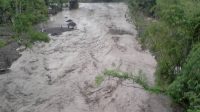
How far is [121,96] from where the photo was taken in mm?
21766

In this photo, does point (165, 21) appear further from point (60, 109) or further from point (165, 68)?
point (60, 109)

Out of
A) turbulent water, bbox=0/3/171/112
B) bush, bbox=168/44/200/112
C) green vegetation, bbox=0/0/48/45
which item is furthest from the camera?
green vegetation, bbox=0/0/48/45

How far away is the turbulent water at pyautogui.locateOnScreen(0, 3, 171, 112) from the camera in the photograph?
20359mm

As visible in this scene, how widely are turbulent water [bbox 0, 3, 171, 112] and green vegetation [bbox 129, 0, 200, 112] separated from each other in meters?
2.55

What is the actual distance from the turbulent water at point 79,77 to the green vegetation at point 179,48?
100 inches

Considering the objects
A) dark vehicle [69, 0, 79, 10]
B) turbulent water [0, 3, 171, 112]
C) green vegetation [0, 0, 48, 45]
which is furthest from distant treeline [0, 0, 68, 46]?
dark vehicle [69, 0, 79, 10]

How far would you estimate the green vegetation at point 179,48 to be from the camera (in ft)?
50.2

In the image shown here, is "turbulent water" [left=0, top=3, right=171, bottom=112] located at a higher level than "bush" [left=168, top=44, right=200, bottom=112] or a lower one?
lower

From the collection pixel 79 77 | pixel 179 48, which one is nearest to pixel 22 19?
pixel 79 77

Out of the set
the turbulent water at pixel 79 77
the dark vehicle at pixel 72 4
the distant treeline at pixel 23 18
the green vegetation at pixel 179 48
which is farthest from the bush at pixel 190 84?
A: the dark vehicle at pixel 72 4

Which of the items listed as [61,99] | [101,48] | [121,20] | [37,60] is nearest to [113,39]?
[101,48]

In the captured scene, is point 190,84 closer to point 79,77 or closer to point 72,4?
point 79,77

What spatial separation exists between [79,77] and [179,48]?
29.2 ft

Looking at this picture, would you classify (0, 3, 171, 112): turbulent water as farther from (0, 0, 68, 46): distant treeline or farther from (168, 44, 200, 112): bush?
(168, 44, 200, 112): bush
